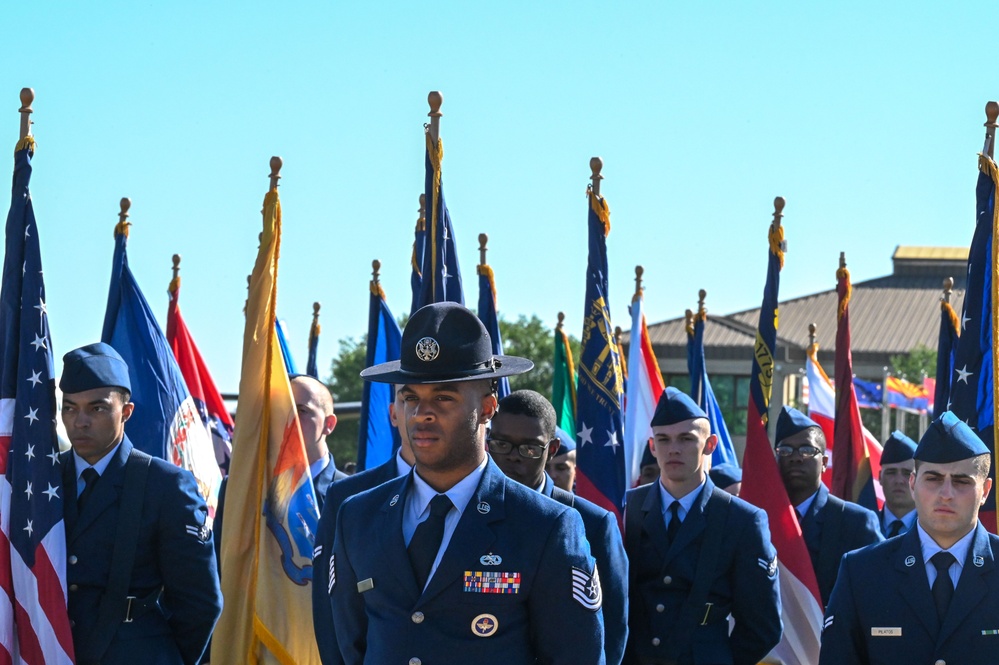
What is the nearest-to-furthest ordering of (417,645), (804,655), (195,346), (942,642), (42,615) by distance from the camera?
(417,645) → (942,642) → (42,615) → (804,655) → (195,346)

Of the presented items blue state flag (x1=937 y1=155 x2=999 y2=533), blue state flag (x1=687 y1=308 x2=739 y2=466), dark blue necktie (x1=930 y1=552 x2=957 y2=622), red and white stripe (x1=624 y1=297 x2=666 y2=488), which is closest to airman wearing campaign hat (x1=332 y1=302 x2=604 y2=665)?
dark blue necktie (x1=930 y1=552 x2=957 y2=622)

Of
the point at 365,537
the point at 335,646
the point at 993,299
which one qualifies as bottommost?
the point at 335,646

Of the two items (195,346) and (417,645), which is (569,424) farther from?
(417,645)

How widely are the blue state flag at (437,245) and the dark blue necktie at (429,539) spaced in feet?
14.2

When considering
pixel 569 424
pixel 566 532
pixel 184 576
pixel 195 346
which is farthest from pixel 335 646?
pixel 569 424

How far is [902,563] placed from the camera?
549 centimetres

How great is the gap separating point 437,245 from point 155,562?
9.93 feet

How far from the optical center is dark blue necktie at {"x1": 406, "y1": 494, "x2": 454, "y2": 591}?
398 centimetres

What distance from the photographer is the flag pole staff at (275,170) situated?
8.07 metres

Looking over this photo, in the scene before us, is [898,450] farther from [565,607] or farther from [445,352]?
[445,352]

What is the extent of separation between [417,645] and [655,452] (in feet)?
12.1

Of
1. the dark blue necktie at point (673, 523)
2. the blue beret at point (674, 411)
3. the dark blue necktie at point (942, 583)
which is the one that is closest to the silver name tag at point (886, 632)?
the dark blue necktie at point (942, 583)

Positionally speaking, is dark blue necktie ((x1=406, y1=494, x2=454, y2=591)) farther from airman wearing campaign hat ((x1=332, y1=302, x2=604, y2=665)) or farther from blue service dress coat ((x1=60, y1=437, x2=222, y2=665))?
blue service dress coat ((x1=60, y1=437, x2=222, y2=665))

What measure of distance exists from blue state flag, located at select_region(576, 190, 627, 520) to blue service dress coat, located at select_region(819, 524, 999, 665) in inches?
123
